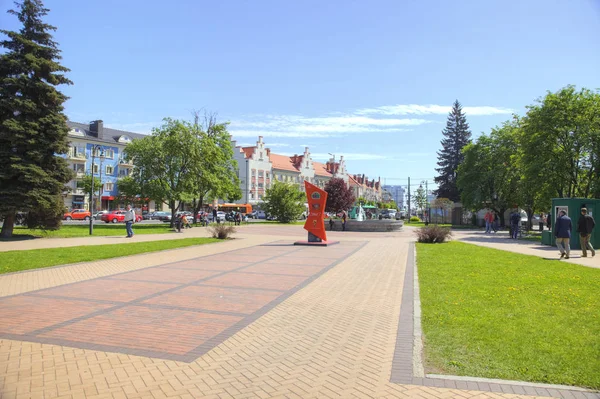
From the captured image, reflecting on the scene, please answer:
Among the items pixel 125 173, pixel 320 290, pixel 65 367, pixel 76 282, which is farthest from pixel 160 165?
pixel 125 173

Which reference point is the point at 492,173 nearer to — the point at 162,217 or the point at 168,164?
the point at 168,164

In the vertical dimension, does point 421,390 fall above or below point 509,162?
below

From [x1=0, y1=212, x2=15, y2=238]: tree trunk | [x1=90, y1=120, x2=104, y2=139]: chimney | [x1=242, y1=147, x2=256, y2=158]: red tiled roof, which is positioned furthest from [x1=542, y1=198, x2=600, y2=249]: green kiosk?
[x1=242, y1=147, x2=256, y2=158]: red tiled roof

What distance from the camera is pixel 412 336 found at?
603cm

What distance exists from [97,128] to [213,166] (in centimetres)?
3902

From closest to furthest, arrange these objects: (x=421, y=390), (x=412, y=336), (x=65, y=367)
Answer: (x=421, y=390)
(x=65, y=367)
(x=412, y=336)

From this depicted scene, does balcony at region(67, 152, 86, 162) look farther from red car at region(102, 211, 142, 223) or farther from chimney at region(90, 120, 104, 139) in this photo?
red car at region(102, 211, 142, 223)

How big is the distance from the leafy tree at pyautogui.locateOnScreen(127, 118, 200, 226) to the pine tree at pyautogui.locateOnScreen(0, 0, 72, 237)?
13.4m

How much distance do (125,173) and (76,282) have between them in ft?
228

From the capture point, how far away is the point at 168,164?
123 ft

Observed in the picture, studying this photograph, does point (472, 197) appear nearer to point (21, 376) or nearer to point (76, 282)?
point (76, 282)

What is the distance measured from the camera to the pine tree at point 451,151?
69750mm

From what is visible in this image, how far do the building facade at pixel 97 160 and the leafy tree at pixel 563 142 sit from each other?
57555mm

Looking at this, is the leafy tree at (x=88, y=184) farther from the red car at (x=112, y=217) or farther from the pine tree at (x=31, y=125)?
the pine tree at (x=31, y=125)
